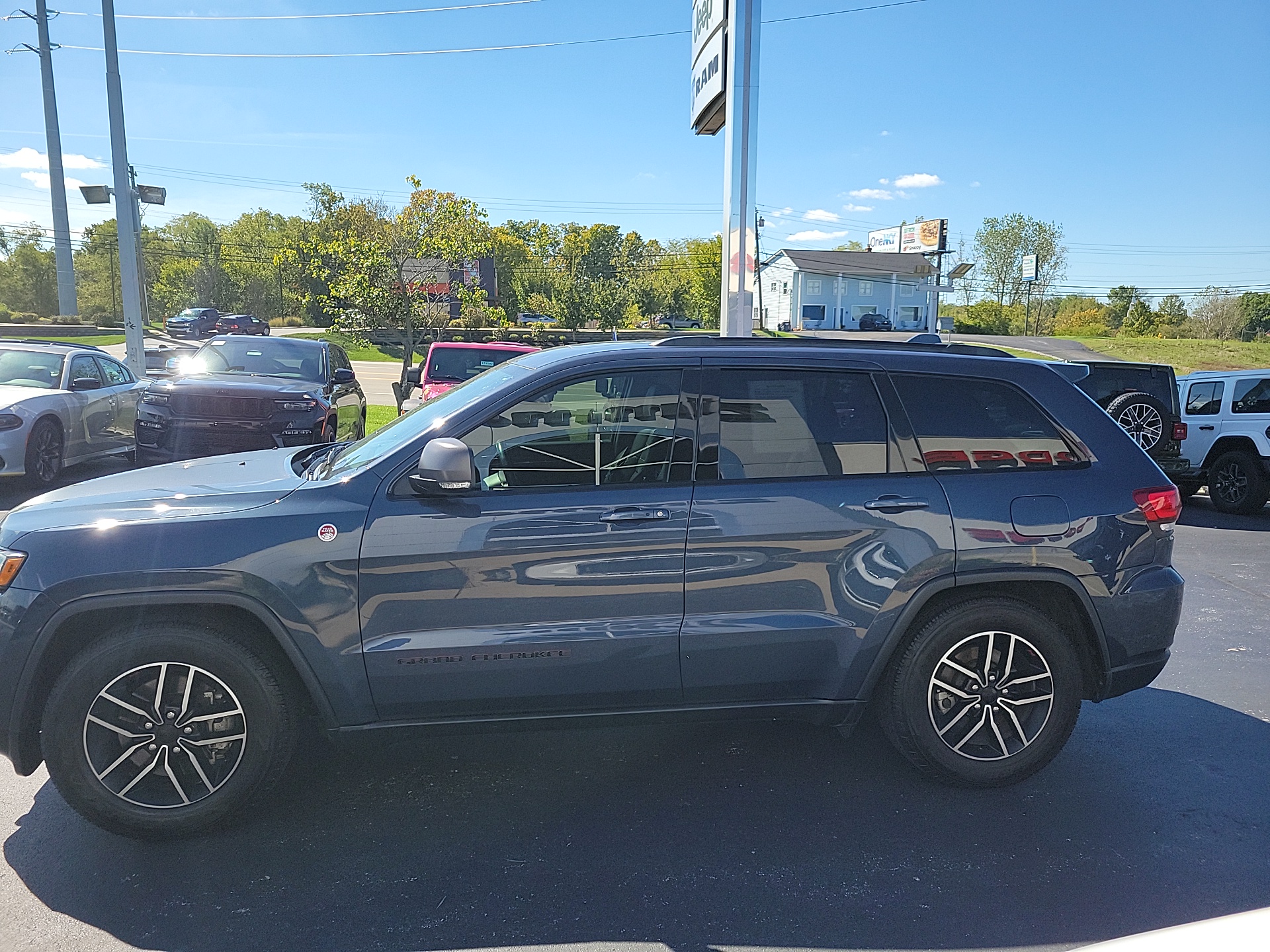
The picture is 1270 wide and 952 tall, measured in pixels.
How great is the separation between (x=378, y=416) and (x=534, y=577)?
16.9 m

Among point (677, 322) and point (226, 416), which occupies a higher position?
point (677, 322)

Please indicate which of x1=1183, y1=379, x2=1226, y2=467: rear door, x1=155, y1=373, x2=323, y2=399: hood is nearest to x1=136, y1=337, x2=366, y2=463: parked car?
x1=155, y1=373, x2=323, y2=399: hood

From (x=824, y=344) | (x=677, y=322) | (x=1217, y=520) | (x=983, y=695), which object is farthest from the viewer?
(x=677, y=322)

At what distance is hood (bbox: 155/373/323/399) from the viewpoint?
32.5 feet

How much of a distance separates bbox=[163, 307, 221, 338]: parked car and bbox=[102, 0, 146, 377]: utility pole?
129ft

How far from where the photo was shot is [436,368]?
550 inches

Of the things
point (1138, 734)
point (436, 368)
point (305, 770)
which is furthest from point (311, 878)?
point (436, 368)

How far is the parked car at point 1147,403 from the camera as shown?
37.2 feet

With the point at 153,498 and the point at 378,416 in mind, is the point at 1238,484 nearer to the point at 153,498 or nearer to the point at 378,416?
Result: the point at 153,498

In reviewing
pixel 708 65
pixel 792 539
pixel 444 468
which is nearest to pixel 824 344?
pixel 792 539

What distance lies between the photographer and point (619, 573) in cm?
346

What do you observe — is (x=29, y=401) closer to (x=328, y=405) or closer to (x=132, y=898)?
(x=328, y=405)

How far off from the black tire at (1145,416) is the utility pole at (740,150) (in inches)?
184

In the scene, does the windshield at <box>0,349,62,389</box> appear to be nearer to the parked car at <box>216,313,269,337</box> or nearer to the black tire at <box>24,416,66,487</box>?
the black tire at <box>24,416,66,487</box>
